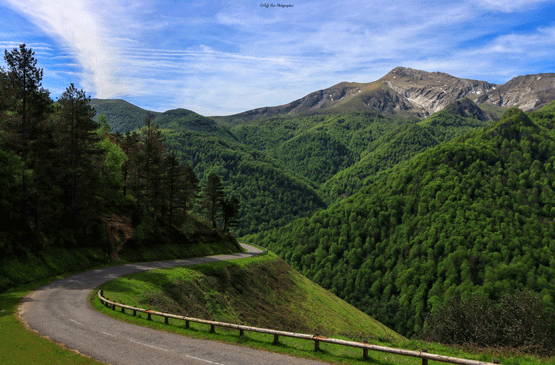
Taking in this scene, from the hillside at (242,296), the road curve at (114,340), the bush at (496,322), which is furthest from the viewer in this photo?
the hillside at (242,296)

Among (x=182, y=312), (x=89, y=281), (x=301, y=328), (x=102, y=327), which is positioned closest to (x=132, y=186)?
(x=89, y=281)

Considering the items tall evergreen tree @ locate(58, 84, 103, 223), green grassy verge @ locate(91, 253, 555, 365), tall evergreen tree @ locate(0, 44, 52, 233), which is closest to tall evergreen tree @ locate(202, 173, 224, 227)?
green grassy verge @ locate(91, 253, 555, 365)

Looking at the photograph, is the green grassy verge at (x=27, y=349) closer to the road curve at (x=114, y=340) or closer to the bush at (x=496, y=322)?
the road curve at (x=114, y=340)

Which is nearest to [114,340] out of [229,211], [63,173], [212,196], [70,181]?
[63,173]

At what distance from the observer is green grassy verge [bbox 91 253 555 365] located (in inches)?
606

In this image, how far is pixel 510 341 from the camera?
2289 centimetres

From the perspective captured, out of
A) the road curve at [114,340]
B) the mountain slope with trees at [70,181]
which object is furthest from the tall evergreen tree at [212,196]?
the road curve at [114,340]

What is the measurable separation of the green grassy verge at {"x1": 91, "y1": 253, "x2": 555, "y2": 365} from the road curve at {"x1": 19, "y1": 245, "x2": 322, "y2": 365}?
3.38ft

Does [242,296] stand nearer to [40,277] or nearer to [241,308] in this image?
[241,308]

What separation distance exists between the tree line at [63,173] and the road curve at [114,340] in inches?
505

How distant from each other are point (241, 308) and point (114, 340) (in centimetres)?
2814

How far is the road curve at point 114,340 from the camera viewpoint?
14797mm

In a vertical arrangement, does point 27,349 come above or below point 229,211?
above

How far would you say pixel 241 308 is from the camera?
4425 cm
